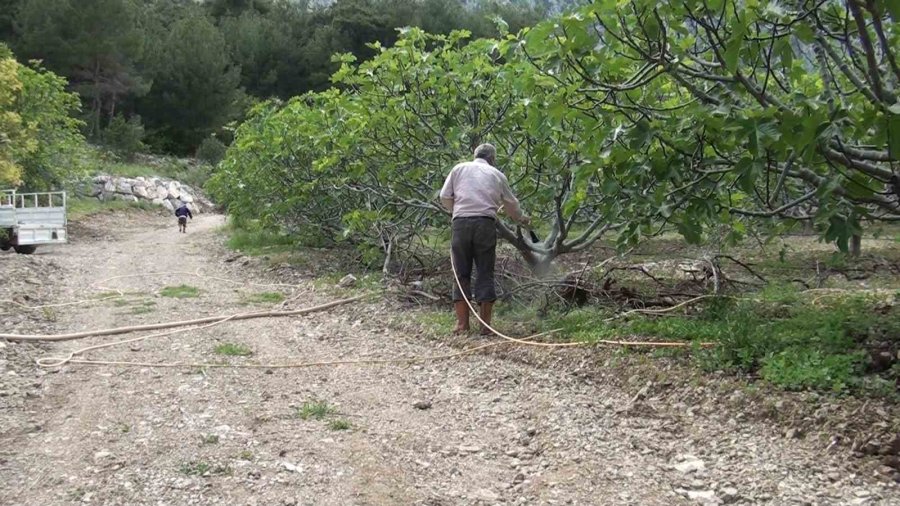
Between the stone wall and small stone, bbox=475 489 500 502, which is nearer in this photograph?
small stone, bbox=475 489 500 502

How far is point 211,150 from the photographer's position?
44.3 metres

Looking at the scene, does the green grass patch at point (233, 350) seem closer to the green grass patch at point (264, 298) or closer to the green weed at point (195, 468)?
the green weed at point (195, 468)

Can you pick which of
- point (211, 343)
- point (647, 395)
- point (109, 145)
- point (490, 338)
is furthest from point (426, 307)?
point (109, 145)

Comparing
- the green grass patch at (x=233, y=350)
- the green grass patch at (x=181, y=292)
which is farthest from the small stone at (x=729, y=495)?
the green grass patch at (x=181, y=292)

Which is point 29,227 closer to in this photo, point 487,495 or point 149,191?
point 487,495

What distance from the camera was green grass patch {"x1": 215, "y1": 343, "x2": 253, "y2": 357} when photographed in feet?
19.8

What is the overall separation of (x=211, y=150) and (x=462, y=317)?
41.2 m

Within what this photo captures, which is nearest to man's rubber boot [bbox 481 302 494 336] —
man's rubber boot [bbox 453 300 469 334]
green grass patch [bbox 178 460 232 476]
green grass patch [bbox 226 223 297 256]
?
man's rubber boot [bbox 453 300 469 334]

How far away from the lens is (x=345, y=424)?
420cm

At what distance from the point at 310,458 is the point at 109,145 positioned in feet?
135

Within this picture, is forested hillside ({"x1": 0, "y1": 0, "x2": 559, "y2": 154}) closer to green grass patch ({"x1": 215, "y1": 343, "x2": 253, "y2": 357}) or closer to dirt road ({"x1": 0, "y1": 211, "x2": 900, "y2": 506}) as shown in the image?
green grass patch ({"x1": 215, "y1": 343, "x2": 253, "y2": 357})

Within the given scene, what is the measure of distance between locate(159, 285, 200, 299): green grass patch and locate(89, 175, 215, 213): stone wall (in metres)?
24.6

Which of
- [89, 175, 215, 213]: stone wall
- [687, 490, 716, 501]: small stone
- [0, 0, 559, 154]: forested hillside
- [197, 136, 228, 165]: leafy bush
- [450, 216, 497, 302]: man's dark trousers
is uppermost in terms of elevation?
[0, 0, 559, 154]: forested hillside

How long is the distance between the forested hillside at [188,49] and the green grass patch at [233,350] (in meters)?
26.4
